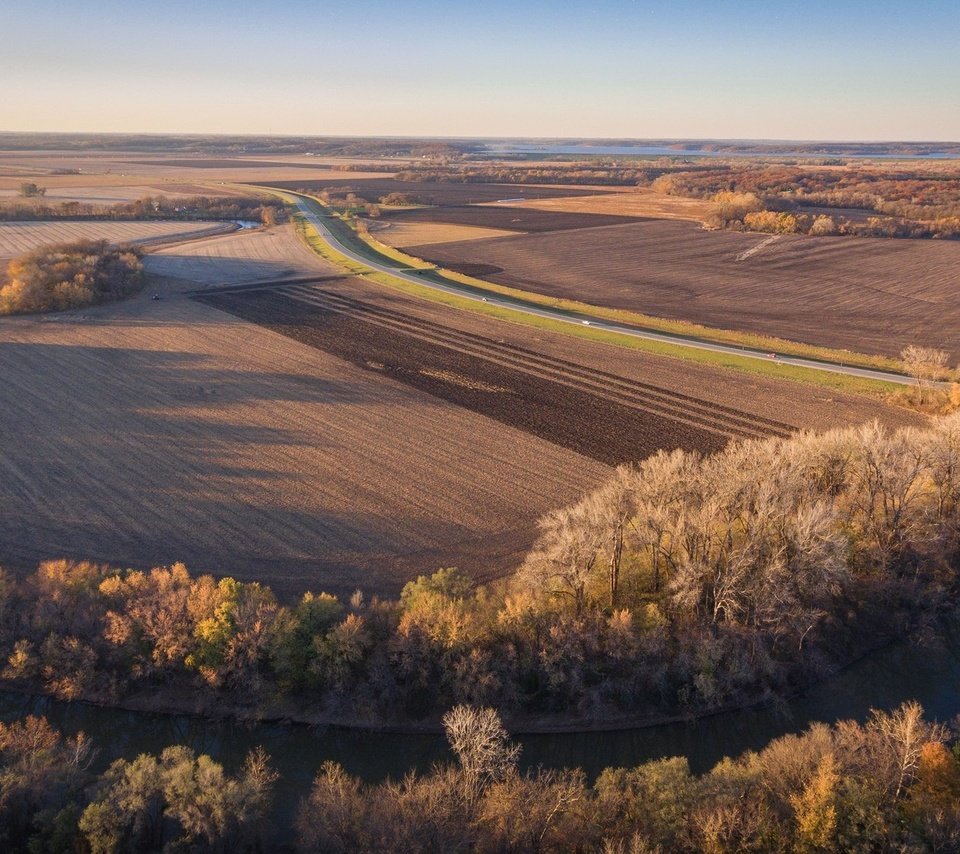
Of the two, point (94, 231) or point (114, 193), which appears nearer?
point (94, 231)

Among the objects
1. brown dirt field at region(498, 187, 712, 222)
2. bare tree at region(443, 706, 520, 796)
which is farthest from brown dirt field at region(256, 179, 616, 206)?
bare tree at region(443, 706, 520, 796)

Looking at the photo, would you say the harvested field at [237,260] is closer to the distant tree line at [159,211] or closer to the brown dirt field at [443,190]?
the distant tree line at [159,211]

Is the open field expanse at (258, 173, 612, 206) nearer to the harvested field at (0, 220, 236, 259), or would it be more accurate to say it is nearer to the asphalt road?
the harvested field at (0, 220, 236, 259)

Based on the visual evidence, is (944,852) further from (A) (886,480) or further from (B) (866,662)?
(A) (886,480)

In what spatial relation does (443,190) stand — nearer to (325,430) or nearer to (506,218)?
(506,218)

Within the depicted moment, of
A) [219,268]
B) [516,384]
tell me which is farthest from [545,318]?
[219,268]

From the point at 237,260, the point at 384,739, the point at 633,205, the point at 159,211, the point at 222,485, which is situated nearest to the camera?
Answer: the point at 384,739
